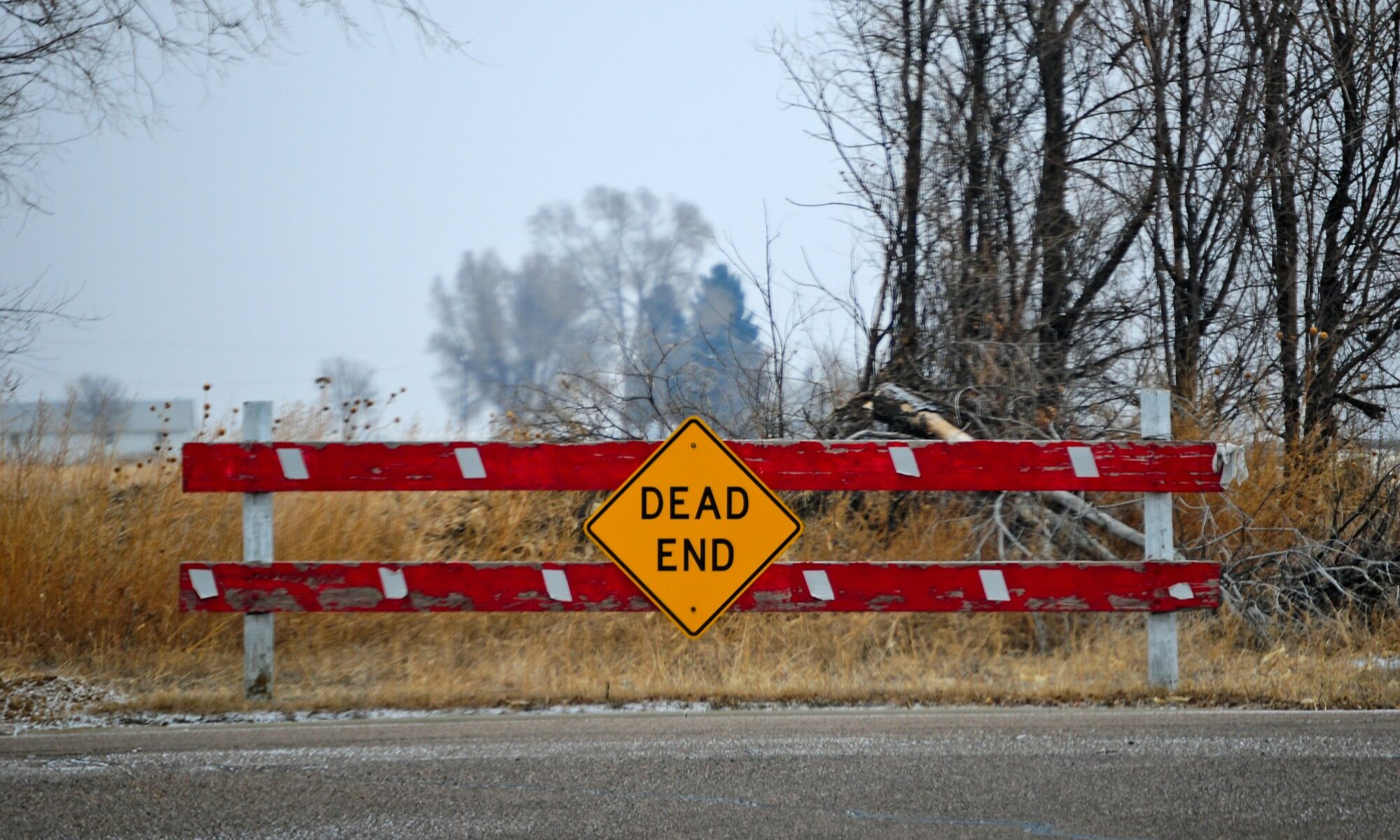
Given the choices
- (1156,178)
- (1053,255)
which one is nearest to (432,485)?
(1053,255)

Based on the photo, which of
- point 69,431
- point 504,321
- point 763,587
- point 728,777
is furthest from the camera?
point 504,321

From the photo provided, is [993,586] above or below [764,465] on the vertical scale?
below

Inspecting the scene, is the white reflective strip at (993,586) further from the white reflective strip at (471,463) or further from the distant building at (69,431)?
the distant building at (69,431)

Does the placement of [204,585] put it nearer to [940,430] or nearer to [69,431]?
[69,431]

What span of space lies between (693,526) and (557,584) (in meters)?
1.19

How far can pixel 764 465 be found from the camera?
5789 mm

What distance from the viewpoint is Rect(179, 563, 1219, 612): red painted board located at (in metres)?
5.70

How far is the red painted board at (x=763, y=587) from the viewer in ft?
18.7

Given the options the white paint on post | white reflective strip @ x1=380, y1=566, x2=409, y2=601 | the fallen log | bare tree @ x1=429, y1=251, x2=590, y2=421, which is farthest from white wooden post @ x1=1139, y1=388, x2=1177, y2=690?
bare tree @ x1=429, y1=251, x2=590, y2=421

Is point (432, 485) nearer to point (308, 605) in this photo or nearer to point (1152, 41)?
point (308, 605)

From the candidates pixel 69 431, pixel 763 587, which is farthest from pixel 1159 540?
pixel 69 431

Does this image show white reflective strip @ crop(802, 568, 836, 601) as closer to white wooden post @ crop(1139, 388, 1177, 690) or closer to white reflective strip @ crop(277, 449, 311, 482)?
white wooden post @ crop(1139, 388, 1177, 690)

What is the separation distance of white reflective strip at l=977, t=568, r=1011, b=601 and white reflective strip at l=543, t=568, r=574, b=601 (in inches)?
78.1

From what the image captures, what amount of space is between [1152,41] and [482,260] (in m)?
16.3
